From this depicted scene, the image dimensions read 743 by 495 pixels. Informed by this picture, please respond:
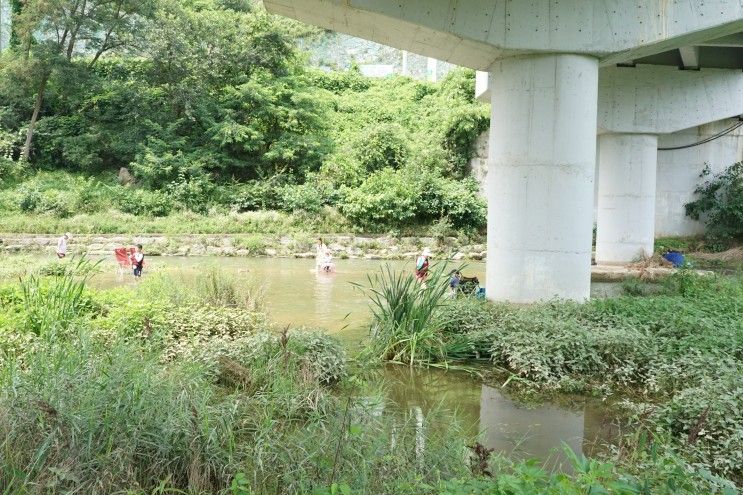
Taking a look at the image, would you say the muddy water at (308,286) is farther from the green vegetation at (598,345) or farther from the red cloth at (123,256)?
the green vegetation at (598,345)

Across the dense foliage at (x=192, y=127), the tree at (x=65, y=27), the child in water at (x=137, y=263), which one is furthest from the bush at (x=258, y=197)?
the child in water at (x=137, y=263)

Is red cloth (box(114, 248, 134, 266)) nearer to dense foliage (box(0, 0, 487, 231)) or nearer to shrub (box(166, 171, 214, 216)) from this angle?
dense foliage (box(0, 0, 487, 231))

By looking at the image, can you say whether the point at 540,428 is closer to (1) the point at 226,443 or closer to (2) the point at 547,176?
(1) the point at 226,443

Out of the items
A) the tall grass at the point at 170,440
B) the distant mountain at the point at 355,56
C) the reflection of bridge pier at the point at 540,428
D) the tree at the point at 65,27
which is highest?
the distant mountain at the point at 355,56

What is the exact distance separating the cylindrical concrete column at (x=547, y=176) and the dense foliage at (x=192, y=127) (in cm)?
1809

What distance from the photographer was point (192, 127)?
3447 cm

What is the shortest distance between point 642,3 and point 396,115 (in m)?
26.7

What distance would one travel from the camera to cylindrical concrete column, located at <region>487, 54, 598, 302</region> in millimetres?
10703

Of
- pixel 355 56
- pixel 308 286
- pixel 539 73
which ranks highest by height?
pixel 355 56

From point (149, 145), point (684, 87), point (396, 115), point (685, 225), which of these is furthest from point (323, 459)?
point (396, 115)

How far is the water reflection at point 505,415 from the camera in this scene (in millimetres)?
5566

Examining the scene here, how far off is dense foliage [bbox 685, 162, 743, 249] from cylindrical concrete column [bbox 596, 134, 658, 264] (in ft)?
20.3

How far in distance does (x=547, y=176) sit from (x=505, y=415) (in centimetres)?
512

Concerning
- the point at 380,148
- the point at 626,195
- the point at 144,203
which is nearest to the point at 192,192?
the point at 144,203
